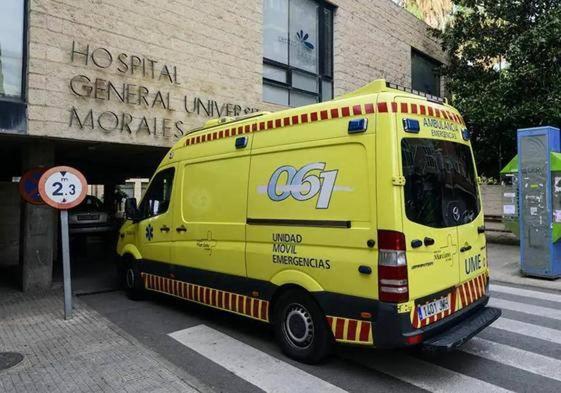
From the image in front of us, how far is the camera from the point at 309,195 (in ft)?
14.8

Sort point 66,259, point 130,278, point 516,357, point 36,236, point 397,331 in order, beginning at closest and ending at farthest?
point 397,331
point 516,357
point 66,259
point 130,278
point 36,236

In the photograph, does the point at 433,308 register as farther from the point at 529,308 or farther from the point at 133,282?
the point at 133,282

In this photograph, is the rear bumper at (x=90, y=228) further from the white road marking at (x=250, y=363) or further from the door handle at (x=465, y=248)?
the door handle at (x=465, y=248)

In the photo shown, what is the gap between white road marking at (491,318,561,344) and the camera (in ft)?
17.4

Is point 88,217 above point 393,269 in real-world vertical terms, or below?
above

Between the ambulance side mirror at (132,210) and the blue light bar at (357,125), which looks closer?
the blue light bar at (357,125)

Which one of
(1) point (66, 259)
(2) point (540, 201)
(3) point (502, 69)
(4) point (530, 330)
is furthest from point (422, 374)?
(3) point (502, 69)

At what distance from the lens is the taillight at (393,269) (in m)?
3.82

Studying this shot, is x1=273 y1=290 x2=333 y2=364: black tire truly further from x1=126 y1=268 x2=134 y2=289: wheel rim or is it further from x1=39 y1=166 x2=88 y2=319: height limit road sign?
x1=126 y1=268 x2=134 y2=289: wheel rim

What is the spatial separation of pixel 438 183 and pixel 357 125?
989 millimetres

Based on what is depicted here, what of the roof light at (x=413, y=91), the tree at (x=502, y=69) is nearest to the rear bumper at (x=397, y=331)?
the roof light at (x=413, y=91)

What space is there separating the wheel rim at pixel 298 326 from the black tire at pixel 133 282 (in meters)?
3.40

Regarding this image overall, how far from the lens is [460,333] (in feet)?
13.6

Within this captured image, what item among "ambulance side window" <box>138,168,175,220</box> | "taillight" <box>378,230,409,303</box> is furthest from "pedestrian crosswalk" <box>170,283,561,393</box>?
"ambulance side window" <box>138,168,175,220</box>
